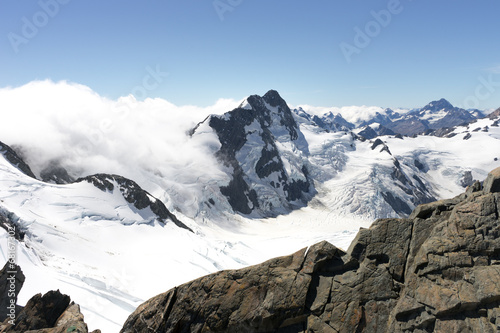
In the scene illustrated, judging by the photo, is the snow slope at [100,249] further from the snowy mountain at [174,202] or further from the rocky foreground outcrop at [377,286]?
the rocky foreground outcrop at [377,286]

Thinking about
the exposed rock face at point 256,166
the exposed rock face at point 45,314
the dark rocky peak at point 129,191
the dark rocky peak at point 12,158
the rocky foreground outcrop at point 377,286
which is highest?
the exposed rock face at point 256,166

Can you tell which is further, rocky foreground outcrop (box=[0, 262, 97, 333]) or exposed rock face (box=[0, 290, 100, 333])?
exposed rock face (box=[0, 290, 100, 333])

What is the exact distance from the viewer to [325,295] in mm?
14492

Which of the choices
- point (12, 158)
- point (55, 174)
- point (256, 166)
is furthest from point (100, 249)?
point (256, 166)

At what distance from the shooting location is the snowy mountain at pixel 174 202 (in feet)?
143

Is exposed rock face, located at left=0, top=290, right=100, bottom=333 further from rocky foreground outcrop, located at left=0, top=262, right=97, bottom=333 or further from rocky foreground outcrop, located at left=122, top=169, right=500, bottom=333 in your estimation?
rocky foreground outcrop, located at left=122, top=169, right=500, bottom=333

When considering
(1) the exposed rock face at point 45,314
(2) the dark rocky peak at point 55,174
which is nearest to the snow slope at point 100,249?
(1) the exposed rock face at point 45,314

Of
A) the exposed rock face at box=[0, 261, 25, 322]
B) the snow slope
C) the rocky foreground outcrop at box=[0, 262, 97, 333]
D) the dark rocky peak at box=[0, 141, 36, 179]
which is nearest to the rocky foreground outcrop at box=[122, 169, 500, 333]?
the rocky foreground outcrop at box=[0, 262, 97, 333]

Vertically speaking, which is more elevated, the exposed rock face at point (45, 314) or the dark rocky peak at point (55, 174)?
the dark rocky peak at point (55, 174)

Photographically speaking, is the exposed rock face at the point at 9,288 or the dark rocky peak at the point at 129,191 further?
the dark rocky peak at the point at 129,191

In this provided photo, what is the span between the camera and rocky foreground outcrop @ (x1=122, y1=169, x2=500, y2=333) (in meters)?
12.4

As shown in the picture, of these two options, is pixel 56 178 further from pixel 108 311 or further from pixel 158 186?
pixel 108 311

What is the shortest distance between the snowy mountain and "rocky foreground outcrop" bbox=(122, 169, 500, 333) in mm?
19674

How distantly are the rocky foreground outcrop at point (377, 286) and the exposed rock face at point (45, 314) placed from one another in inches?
301
